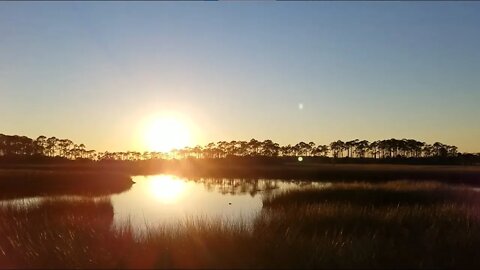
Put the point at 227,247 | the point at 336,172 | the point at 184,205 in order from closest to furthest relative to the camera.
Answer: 1. the point at 227,247
2. the point at 184,205
3. the point at 336,172

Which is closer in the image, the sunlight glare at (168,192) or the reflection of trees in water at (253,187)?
the sunlight glare at (168,192)

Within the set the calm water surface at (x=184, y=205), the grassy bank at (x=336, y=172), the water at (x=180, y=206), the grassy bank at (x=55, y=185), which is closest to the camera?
the water at (x=180, y=206)

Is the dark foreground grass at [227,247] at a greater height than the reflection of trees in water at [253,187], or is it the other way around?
the dark foreground grass at [227,247]

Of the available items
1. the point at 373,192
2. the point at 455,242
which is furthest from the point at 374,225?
the point at 373,192

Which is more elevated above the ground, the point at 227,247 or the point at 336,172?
the point at 336,172

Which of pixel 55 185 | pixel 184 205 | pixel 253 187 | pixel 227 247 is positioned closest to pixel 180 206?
pixel 184 205

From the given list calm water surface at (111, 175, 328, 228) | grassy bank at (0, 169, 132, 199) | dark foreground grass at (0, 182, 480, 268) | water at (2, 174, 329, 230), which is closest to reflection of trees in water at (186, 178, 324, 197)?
calm water surface at (111, 175, 328, 228)

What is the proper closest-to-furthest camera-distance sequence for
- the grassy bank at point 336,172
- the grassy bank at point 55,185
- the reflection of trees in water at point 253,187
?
the grassy bank at point 55,185 < the reflection of trees in water at point 253,187 < the grassy bank at point 336,172

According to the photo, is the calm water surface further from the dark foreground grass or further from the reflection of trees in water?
the dark foreground grass

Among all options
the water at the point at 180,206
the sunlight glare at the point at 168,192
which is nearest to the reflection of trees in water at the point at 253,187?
the water at the point at 180,206

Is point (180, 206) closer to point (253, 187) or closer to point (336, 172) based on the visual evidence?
point (253, 187)

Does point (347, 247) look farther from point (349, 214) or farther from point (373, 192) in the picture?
point (373, 192)

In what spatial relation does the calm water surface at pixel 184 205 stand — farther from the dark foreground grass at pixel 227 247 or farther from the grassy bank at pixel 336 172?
the grassy bank at pixel 336 172

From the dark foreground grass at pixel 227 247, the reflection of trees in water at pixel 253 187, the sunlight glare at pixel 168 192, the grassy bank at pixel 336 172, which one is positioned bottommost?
the sunlight glare at pixel 168 192
